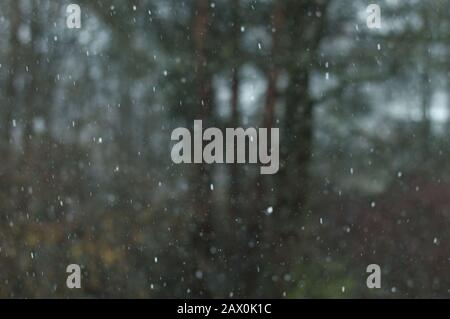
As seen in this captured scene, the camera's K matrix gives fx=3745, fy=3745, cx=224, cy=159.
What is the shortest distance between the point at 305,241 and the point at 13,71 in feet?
4.22

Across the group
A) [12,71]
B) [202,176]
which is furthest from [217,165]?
[12,71]

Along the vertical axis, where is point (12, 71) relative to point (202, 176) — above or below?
above

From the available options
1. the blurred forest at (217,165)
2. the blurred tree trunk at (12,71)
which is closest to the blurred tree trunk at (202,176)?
the blurred forest at (217,165)

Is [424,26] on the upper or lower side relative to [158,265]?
upper

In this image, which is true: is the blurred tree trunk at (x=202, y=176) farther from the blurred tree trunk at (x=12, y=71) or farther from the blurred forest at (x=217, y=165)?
the blurred tree trunk at (x=12, y=71)

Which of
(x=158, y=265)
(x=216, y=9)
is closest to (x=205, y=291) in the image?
(x=158, y=265)

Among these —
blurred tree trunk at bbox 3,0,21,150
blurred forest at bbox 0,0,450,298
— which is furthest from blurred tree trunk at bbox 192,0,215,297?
blurred tree trunk at bbox 3,0,21,150

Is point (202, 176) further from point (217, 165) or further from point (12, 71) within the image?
point (12, 71)

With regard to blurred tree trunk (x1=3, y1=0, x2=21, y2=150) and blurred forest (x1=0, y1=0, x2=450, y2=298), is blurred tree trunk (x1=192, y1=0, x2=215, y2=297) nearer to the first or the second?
blurred forest (x1=0, y1=0, x2=450, y2=298)

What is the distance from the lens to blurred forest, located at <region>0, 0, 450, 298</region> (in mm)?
14250

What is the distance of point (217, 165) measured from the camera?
1426cm

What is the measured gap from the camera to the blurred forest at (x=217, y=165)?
1425cm
